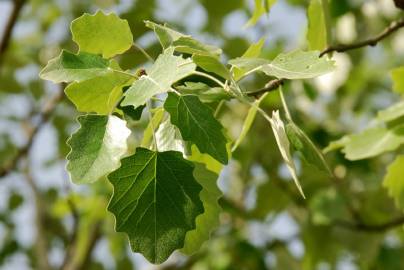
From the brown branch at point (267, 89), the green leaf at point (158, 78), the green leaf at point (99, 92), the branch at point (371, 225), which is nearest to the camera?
the green leaf at point (158, 78)

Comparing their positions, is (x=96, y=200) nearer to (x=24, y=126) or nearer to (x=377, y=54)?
(x=24, y=126)

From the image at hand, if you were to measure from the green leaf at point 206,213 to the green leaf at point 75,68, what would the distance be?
0.20 m

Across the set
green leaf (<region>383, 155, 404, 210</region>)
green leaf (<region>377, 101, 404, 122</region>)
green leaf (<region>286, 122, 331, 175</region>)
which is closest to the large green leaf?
green leaf (<region>286, 122, 331, 175</region>)

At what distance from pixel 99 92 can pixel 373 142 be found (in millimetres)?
631

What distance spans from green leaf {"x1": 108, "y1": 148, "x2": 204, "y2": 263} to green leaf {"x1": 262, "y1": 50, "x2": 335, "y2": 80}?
6.4 inches

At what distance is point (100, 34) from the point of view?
3.58ft

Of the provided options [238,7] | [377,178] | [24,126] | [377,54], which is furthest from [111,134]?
[377,54]

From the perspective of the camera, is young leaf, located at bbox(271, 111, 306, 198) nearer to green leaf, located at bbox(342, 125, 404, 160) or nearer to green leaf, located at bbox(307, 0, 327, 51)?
green leaf, located at bbox(307, 0, 327, 51)

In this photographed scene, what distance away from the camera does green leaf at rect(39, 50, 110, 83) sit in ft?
3.31

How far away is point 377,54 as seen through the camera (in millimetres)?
3342

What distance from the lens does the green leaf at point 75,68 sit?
1.01 m

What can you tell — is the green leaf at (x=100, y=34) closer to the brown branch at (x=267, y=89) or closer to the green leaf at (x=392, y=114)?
the brown branch at (x=267, y=89)

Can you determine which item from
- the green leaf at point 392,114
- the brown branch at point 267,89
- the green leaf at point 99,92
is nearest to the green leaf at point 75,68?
the green leaf at point 99,92

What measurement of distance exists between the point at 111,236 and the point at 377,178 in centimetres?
94
